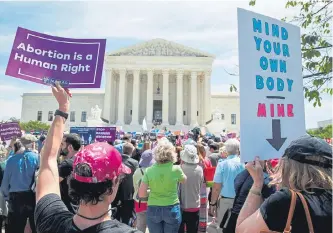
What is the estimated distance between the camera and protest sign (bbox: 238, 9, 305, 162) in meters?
2.47

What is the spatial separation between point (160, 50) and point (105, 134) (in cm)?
4480

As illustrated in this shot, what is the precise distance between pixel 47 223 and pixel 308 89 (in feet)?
12.1

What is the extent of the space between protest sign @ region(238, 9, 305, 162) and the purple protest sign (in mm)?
1341

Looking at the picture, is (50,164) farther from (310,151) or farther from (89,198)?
(310,151)

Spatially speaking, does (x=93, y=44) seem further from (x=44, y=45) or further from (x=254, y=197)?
(x=254, y=197)

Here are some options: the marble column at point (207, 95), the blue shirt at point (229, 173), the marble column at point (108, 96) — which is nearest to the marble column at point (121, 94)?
the marble column at point (108, 96)

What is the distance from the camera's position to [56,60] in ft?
9.37

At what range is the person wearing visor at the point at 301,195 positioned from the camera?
1.61 m

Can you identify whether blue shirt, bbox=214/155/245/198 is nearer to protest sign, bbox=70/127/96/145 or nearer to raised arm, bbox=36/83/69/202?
raised arm, bbox=36/83/69/202

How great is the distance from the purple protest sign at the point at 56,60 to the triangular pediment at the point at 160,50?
171 ft

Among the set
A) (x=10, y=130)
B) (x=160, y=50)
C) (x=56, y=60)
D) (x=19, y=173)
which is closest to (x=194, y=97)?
(x=160, y=50)

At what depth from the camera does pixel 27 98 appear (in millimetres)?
58844

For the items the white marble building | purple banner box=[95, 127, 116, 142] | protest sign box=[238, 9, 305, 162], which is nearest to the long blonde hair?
protest sign box=[238, 9, 305, 162]

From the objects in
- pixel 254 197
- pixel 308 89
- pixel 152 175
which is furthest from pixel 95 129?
pixel 254 197
